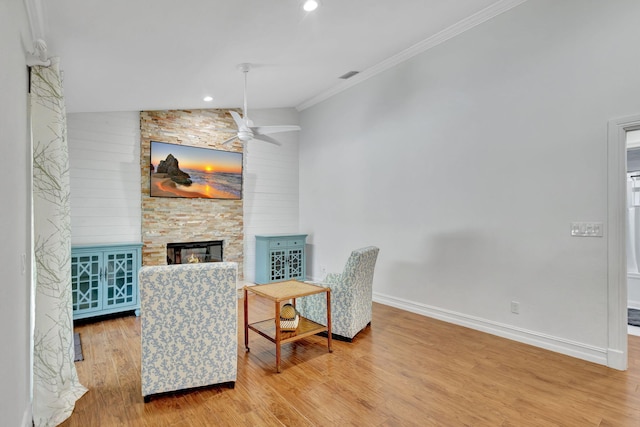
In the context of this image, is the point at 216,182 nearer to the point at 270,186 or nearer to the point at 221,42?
the point at 270,186

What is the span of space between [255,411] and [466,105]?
3.87 metres

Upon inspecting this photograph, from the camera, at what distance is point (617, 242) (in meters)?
2.88

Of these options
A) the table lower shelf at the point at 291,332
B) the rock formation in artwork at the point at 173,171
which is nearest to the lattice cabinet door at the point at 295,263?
the rock formation in artwork at the point at 173,171

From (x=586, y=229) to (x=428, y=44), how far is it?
2890 mm

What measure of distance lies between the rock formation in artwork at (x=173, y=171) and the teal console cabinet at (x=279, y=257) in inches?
61.4

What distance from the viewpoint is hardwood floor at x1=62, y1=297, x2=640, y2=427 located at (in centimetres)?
220

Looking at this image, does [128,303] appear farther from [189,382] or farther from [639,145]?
[639,145]

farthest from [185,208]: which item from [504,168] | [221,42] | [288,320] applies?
[504,168]

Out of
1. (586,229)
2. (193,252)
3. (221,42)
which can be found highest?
(221,42)

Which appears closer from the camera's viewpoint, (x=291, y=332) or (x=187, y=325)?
(x=187, y=325)

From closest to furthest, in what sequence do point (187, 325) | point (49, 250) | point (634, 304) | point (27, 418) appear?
point (27, 418) < point (49, 250) < point (187, 325) < point (634, 304)

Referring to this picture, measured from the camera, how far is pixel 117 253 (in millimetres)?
4312

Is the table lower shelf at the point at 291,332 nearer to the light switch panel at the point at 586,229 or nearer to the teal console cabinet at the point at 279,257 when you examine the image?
the teal console cabinet at the point at 279,257

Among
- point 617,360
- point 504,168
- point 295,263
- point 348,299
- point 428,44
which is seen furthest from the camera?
point 295,263
